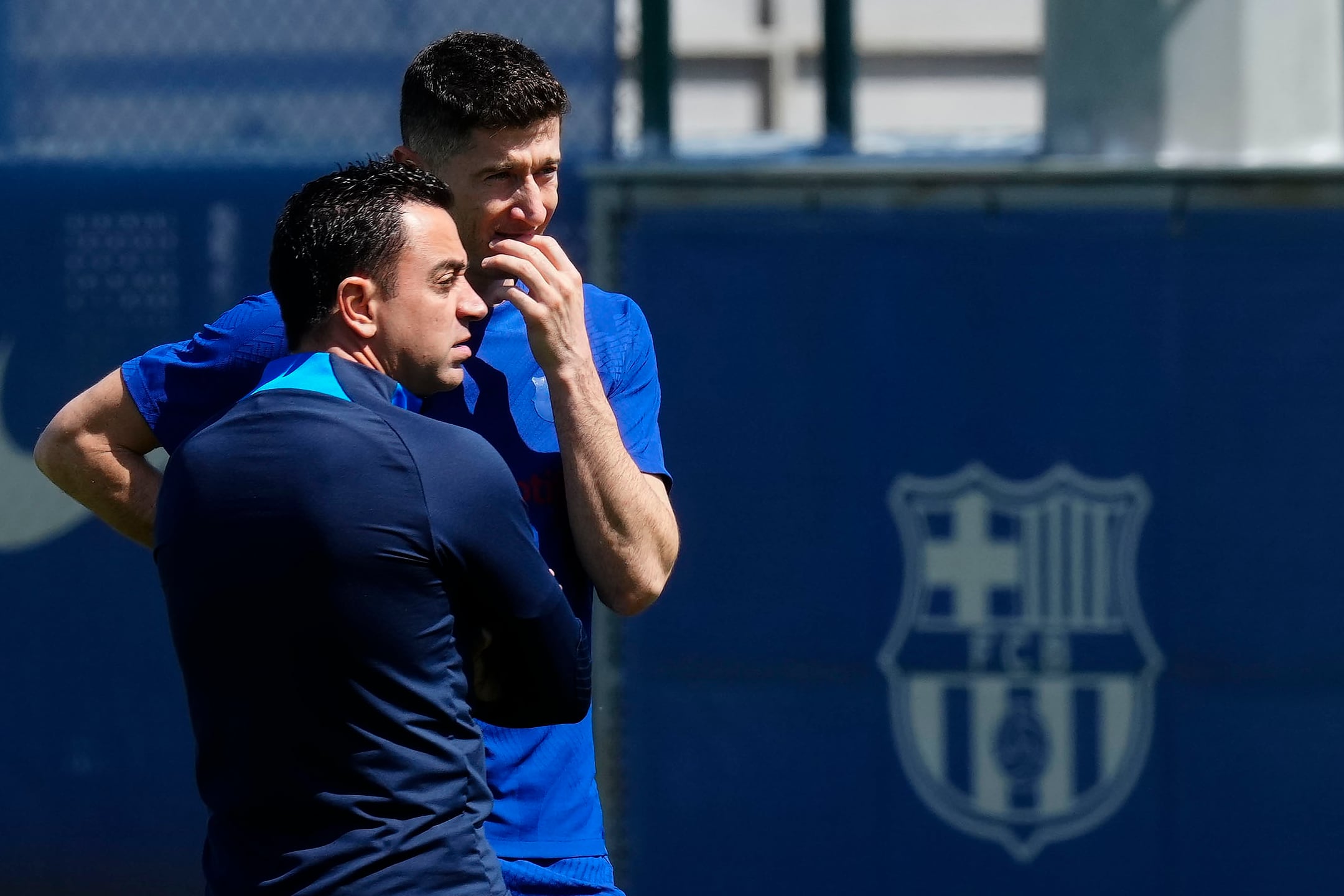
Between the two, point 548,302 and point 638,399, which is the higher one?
point 548,302

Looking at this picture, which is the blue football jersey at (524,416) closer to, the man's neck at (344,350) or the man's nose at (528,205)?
the man's nose at (528,205)

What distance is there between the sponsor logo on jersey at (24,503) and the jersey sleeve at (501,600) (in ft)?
7.57

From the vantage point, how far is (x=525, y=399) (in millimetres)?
1841

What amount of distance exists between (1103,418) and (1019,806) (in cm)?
90

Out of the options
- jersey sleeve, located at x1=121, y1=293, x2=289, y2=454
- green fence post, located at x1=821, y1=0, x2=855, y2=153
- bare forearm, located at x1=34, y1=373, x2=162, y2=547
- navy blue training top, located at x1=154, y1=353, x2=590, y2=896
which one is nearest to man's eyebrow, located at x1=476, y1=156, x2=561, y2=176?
jersey sleeve, located at x1=121, y1=293, x2=289, y2=454

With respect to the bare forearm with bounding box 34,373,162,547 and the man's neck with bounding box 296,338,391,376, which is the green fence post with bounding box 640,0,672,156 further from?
the man's neck with bounding box 296,338,391,376

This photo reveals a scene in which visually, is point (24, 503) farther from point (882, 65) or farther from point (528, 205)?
point (882, 65)

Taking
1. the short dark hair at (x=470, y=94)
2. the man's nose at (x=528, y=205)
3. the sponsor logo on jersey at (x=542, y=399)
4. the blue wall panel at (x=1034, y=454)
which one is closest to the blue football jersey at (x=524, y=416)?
the sponsor logo on jersey at (x=542, y=399)

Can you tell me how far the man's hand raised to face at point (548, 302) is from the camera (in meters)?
1.70

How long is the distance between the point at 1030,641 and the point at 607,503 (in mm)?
1937

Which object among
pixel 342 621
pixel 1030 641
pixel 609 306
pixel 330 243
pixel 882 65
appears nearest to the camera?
pixel 342 621

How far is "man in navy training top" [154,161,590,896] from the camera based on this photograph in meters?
1.36

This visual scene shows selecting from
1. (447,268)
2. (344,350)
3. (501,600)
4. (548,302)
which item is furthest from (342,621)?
(548,302)

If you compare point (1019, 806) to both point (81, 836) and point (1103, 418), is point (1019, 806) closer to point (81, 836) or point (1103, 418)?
point (1103, 418)
